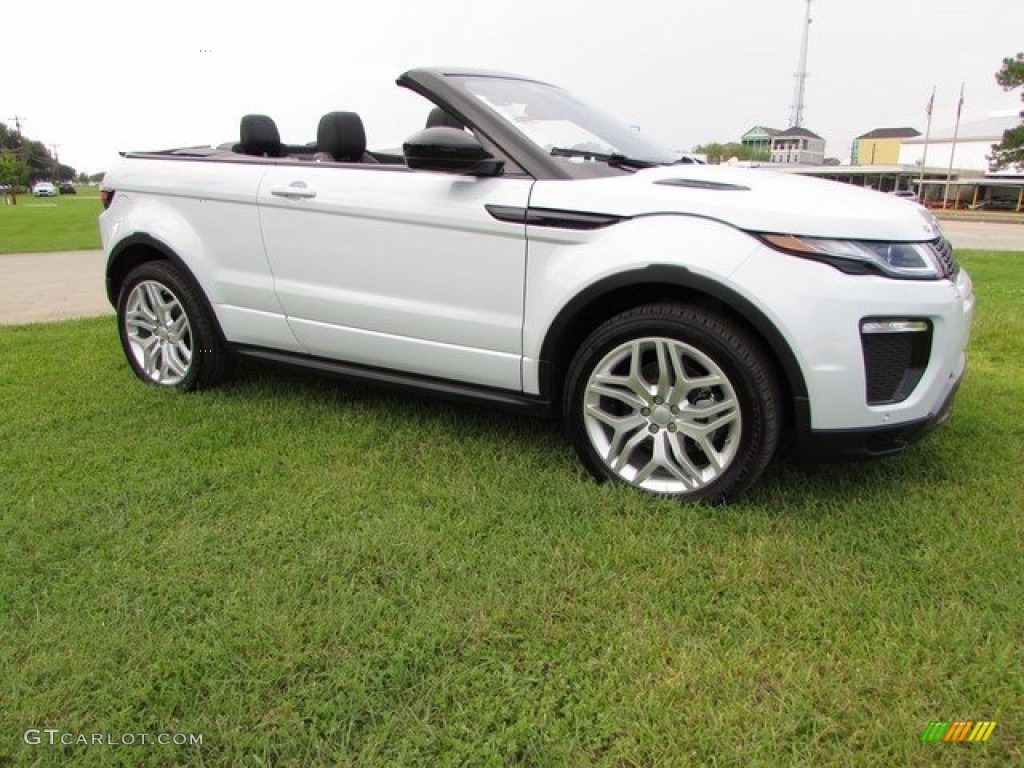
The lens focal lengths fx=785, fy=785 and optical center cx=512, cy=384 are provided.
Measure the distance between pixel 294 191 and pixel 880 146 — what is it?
8884 centimetres

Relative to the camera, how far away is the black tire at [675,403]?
8.97 ft

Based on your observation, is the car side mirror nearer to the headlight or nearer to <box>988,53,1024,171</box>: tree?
the headlight

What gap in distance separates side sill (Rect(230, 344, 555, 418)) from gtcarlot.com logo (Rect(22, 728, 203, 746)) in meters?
1.72

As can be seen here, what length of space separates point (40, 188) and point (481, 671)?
9004 cm

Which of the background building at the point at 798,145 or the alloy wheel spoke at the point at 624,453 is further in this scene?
the background building at the point at 798,145

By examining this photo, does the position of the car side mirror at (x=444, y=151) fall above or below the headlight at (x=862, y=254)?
above

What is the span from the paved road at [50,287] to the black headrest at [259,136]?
332 cm

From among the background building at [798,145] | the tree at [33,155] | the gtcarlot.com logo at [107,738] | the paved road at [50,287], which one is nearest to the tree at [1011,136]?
the background building at [798,145]

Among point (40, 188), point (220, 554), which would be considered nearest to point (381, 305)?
point (220, 554)

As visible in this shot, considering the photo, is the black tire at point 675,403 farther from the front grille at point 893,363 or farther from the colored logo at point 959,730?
the colored logo at point 959,730

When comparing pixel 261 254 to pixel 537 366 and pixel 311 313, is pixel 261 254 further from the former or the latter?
pixel 537 366

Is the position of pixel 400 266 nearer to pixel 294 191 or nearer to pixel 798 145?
pixel 294 191

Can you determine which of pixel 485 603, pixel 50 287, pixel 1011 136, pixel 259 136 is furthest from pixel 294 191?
pixel 1011 136

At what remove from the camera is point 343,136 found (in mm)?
3959
